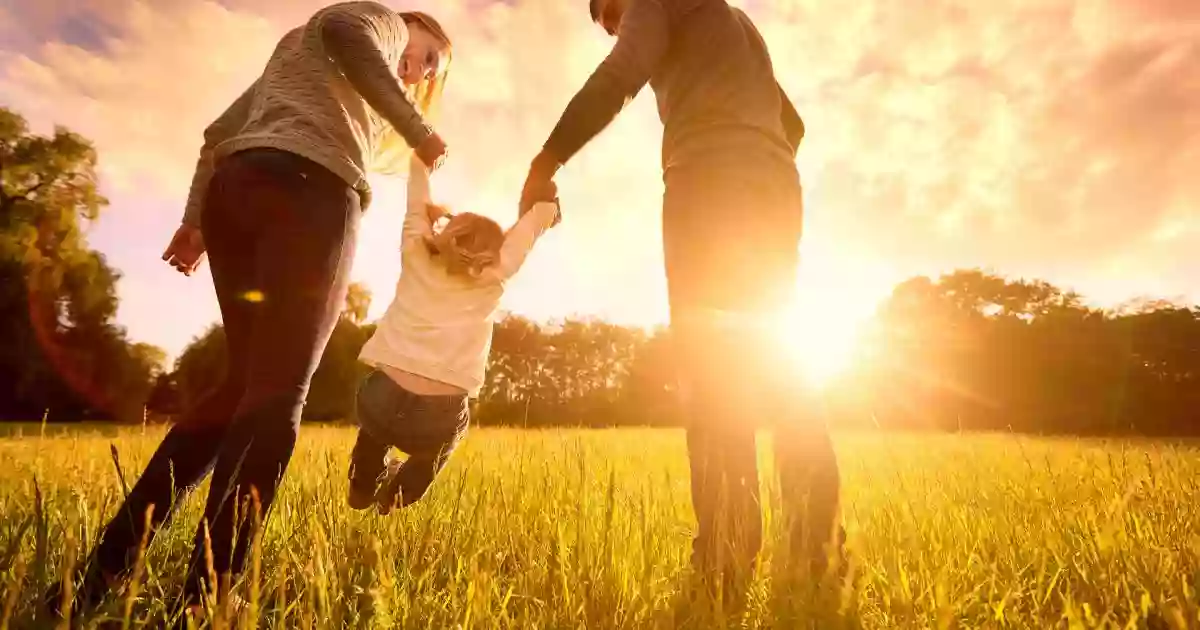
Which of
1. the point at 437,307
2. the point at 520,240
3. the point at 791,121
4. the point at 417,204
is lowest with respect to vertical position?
the point at 437,307

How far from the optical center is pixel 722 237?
244 centimetres

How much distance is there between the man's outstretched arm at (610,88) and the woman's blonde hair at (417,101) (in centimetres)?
65

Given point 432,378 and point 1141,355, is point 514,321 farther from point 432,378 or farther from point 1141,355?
point 432,378

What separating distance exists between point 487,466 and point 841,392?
1958cm

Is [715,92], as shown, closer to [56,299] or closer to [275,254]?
[275,254]

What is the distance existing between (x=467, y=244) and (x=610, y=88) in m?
1.08

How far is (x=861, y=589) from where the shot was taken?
2.19 m

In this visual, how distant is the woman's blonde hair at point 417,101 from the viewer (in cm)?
280

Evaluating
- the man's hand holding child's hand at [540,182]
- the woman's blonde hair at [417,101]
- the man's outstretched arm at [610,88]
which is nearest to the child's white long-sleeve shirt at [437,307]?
the woman's blonde hair at [417,101]

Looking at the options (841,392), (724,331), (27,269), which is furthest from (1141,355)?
(27,269)

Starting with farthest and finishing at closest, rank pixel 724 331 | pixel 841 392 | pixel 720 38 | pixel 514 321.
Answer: pixel 514 321 → pixel 841 392 → pixel 720 38 → pixel 724 331

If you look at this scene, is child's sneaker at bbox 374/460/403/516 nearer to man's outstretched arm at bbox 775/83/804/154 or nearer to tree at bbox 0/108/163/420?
man's outstretched arm at bbox 775/83/804/154

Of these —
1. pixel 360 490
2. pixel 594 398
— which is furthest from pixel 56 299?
pixel 360 490

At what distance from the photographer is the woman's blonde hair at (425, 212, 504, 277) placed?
3061 mm
